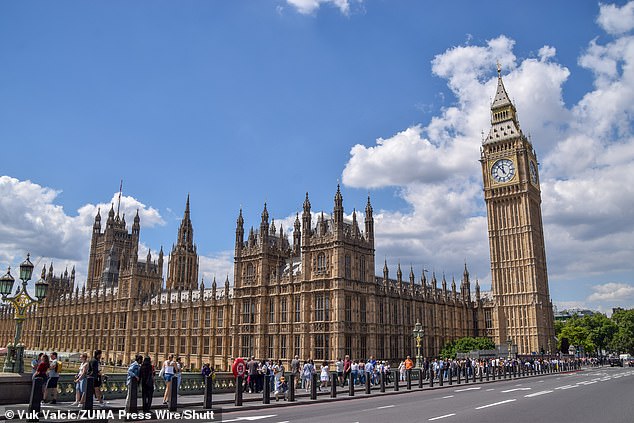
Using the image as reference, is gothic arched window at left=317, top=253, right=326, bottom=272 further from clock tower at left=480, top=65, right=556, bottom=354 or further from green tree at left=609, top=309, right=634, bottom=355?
green tree at left=609, top=309, right=634, bottom=355

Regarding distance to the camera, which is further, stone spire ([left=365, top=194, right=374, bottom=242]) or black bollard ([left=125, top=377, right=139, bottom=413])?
stone spire ([left=365, top=194, right=374, bottom=242])

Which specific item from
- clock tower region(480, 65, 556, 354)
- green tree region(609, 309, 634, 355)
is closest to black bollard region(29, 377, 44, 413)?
clock tower region(480, 65, 556, 354)

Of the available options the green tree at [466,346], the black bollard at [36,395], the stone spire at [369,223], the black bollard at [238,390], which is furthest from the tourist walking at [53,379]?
the green tree at [466,346]

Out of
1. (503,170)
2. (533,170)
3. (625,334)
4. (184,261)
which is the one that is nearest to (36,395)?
(503,170)

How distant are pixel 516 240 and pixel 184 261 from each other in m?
70.3

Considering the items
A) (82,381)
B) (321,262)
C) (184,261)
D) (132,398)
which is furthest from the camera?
(184,261)

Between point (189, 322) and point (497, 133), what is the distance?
68094 millimetres

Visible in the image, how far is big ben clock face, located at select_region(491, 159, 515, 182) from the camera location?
9251 cm

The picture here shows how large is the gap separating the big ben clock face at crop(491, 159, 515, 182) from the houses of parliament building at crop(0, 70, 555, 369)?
206mm

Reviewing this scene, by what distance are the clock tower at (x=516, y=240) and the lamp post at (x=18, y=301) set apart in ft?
255

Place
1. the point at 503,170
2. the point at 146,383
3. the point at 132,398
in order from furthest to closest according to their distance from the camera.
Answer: the point at 503,170 < the point at 146,383 < the point at 132,398

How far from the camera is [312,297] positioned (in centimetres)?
5669

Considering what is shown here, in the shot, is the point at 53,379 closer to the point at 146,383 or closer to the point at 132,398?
the point at 146,383

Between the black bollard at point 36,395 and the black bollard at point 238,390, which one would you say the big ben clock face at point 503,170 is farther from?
the black bollard at point 36,395
